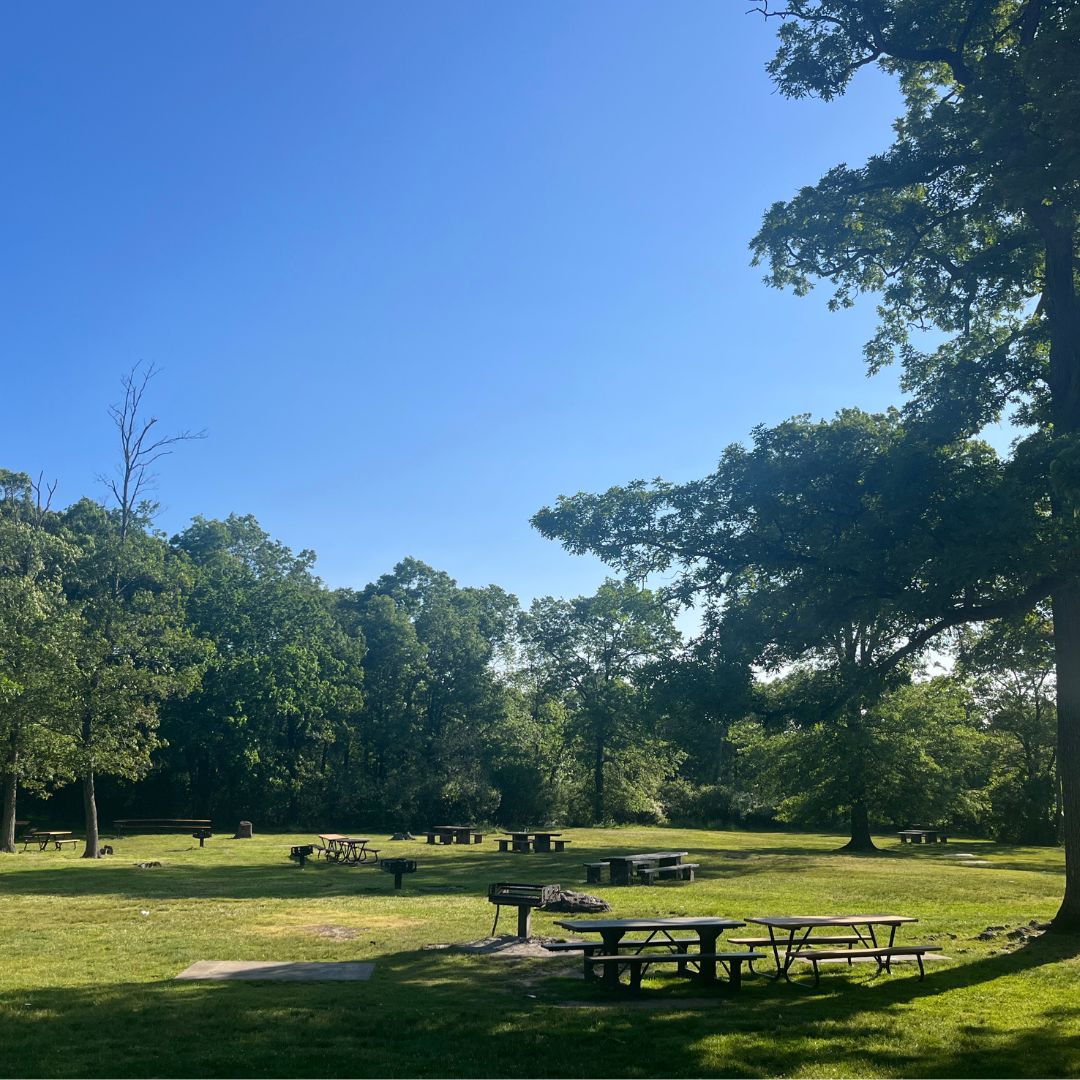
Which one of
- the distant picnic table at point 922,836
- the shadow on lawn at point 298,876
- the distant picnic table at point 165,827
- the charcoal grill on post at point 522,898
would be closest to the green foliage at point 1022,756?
the distant picnic table at point 922,836

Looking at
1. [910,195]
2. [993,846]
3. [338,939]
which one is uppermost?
[910,195]

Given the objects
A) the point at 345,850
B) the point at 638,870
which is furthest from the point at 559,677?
the point at 638,870

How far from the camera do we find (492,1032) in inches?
302

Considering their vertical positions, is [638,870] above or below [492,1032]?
below

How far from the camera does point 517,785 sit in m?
51.2

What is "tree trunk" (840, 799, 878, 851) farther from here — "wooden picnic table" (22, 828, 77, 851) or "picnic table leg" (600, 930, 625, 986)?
"wooden picnic table" (22, 828, 77, 851)

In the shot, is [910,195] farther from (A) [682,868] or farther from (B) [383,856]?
(B) [383,856]

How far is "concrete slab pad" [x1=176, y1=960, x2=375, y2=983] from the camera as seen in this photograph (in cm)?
977

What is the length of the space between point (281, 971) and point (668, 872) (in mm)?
14097

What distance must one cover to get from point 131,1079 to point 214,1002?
2.35m

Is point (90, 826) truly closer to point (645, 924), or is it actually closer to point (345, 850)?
point (345, 850)

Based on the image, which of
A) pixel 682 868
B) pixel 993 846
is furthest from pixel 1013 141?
pixel 993 846

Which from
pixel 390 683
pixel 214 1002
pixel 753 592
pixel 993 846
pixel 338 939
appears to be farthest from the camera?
pixel 390 683

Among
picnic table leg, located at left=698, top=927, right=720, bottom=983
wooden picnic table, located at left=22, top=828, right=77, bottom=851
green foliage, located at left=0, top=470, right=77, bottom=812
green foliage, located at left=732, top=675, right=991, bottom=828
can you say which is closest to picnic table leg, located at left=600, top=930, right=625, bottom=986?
picnic table leg, located at left=698, top=927, right=720, bottom=983
